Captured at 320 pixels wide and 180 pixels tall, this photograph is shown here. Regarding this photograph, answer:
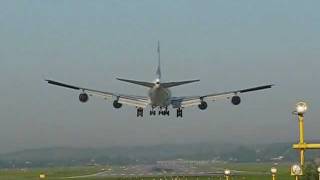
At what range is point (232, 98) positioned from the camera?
264ft

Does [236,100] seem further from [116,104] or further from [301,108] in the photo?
[301,108]

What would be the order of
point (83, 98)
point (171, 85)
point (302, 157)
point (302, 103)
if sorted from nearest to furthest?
point (302, 157) < point (302, 103) < point (83, 98) < point (171, 85)

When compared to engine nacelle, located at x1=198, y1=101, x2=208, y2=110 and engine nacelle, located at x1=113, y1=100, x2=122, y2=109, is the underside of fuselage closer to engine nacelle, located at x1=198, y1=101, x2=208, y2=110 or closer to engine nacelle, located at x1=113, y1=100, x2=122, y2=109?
engine nacelle, located at x1=113, y1=100, x2=122, y2=109

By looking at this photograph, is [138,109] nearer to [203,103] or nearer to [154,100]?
[154,100]

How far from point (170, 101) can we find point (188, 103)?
333 centimetres

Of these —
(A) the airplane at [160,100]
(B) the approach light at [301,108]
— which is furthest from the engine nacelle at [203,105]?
(B) the approach light at [301,108]

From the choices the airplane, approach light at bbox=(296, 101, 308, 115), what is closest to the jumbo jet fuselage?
the airplane

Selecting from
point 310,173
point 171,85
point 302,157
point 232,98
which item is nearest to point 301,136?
point 302,157

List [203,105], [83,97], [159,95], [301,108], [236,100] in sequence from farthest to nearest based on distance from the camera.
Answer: [159,95] < [203,105] < [236,100] < [83,97] < [301,108]

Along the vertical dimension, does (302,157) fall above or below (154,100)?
below

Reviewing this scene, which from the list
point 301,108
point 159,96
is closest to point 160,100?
point 159,96

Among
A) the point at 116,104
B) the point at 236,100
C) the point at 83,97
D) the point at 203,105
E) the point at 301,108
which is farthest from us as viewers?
the point at 116,104

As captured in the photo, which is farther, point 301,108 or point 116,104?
point 116,104

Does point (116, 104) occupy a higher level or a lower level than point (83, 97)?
higher
